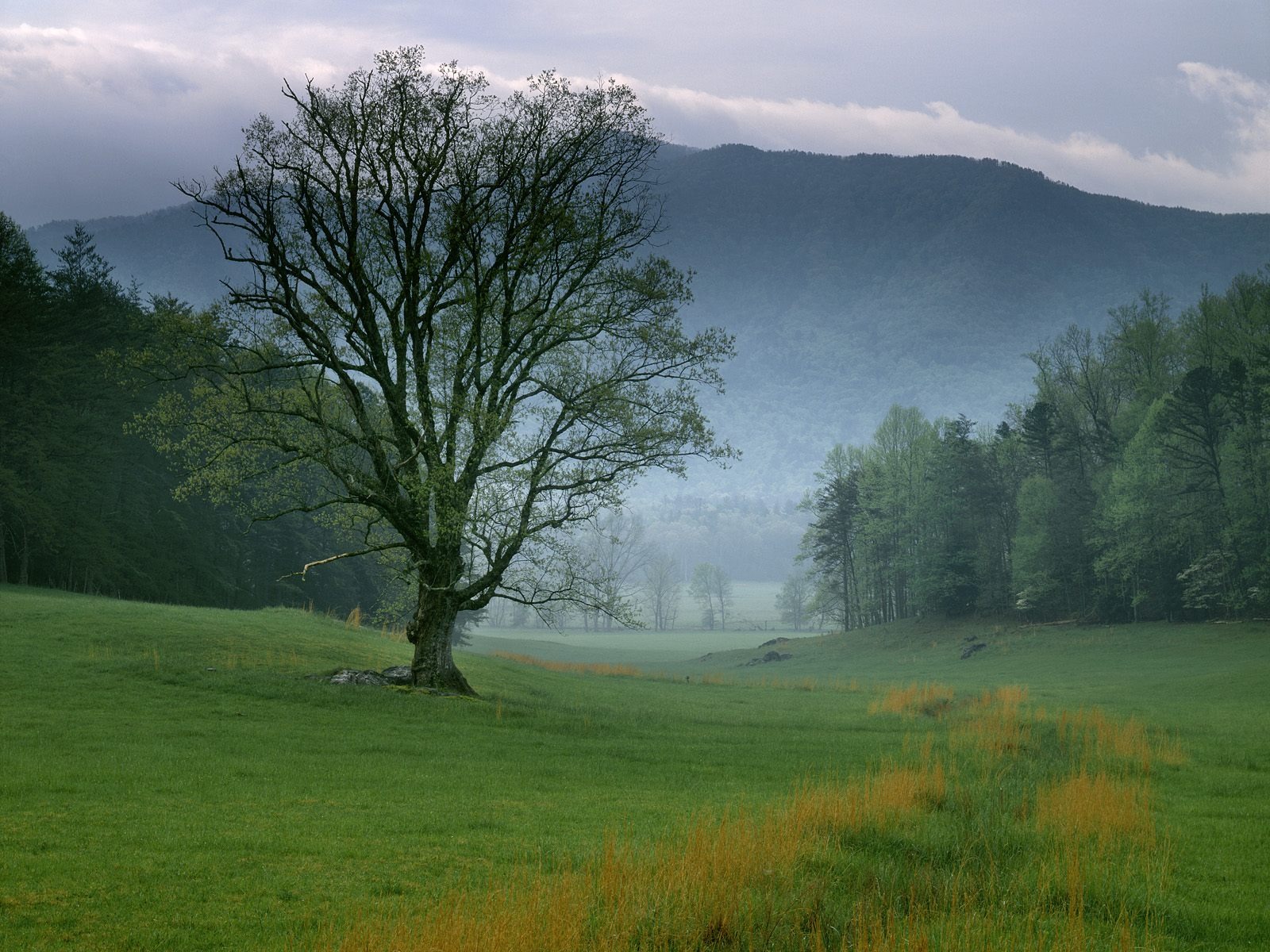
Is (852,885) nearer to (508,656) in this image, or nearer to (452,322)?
(452,322)

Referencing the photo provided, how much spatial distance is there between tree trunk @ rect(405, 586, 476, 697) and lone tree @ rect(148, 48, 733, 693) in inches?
2.4

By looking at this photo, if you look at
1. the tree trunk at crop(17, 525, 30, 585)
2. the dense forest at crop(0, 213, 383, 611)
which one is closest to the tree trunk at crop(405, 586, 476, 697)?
the dense forest at crop(0, 213, 383, 611)

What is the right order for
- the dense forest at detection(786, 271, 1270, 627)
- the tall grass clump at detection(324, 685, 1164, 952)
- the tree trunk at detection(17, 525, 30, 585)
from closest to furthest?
the tall grass clump at detection(324, 685, 1164, 952) < the tree trunk at detection(17, 525, 30, 585) < the dense forest at detection(786, 271, 1270, 627)

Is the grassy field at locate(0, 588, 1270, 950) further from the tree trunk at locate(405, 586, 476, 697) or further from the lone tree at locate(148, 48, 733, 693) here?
the lone tree at locate(148, 48, 733, 693)

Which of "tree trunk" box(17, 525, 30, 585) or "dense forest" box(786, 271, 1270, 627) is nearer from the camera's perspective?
"tree trunk" box(17, 525, 30, 585)

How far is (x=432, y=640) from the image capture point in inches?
1062

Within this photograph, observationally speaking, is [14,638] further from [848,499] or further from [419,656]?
[848,499]

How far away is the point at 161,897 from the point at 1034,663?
183 ft

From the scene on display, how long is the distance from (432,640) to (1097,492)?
58.2 m

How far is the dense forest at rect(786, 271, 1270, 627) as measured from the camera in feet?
189

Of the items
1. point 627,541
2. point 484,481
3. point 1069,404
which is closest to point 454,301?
point 484,481

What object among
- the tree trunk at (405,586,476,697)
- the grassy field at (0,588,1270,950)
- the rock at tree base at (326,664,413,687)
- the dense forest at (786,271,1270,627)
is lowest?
the grassy field at (0,588,1270,950)

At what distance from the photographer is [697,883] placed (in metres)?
9.03

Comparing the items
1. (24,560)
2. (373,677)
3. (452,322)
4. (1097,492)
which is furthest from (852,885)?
(1097,492)
